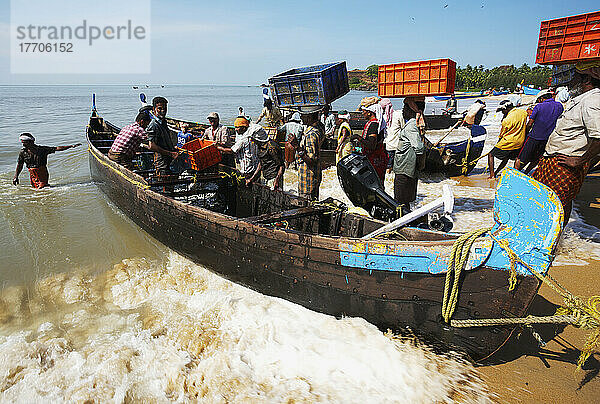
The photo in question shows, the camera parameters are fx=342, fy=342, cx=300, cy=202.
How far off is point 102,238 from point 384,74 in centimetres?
596

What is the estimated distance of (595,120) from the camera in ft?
11.7

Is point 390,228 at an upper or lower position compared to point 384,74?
lower

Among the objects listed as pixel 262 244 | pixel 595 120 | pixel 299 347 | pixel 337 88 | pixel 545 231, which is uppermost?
pixel 337 88

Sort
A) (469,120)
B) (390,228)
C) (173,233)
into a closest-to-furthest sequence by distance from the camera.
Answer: (390,228) → (173,233) → (469,120)

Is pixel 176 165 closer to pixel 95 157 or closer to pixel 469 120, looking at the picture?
pixel 95 157

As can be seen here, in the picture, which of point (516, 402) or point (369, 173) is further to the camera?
point (369, 173)

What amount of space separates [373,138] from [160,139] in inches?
150

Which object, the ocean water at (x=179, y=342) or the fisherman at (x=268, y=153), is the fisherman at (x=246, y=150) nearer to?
the fisherman at (x=268, y=153)

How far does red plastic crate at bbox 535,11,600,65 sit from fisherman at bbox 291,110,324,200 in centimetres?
311

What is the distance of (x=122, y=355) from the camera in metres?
3.41

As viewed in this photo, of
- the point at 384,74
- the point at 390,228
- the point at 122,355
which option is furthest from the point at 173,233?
the point at 384,74

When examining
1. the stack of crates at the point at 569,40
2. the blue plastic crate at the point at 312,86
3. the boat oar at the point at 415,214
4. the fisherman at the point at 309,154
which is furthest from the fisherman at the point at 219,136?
the stack of crates at the point at 569,40

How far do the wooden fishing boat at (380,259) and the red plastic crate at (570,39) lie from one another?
2.77 m

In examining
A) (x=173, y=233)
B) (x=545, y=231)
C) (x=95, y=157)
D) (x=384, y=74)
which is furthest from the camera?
(x=95, y=157)
